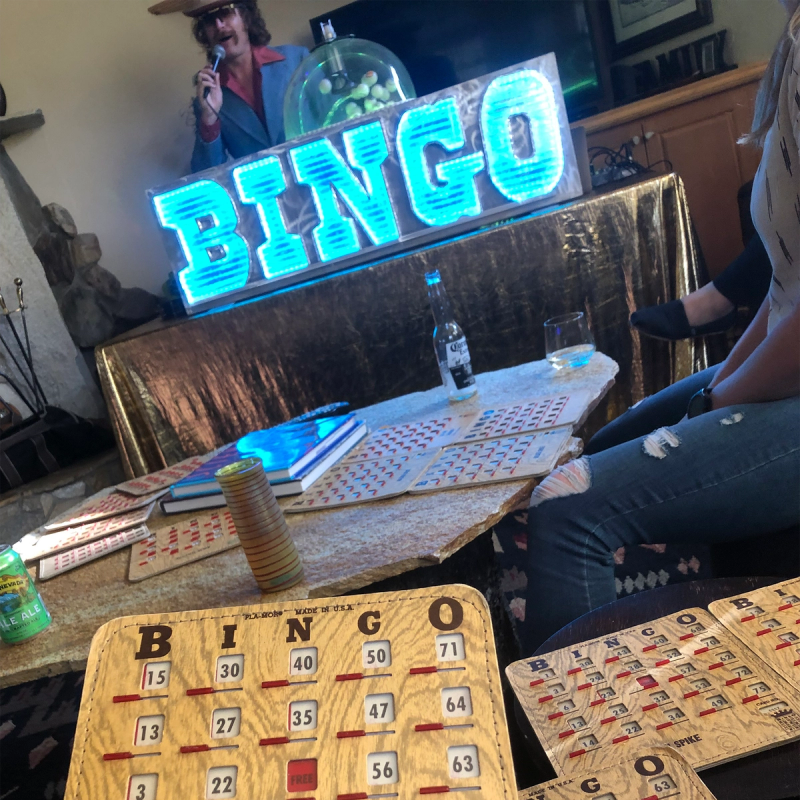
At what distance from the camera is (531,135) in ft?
7.48

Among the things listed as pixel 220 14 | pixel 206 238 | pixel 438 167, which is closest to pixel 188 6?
pixel 220 14

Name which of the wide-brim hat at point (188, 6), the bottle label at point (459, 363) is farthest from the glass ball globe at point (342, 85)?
the bottle label at point (459, 363)

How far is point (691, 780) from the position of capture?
0.54 m

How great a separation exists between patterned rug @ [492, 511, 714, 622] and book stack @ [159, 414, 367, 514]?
2.12 ft

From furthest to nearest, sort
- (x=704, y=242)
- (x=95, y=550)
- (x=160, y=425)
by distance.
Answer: (x=704, y=242) < (x=160, y=425) < (x=95, y=550)

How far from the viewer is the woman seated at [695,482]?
94 centimetres

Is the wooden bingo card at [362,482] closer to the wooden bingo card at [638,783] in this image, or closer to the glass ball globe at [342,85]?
the wooden bingo card at [638,783]

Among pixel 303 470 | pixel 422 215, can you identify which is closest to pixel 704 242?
pixel 422 215

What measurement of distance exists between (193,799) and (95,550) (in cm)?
78

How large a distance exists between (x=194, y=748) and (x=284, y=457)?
0.78 m

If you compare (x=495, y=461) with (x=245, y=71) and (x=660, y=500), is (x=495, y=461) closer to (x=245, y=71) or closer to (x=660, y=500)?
(x=660, y=500)

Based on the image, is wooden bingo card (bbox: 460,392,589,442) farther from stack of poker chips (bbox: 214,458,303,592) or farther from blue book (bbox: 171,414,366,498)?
stack of poker chips (bbox: 214,458,303,592)

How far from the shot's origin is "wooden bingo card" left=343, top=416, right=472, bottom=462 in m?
1.28

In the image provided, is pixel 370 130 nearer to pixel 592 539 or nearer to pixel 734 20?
pixel 592 539
